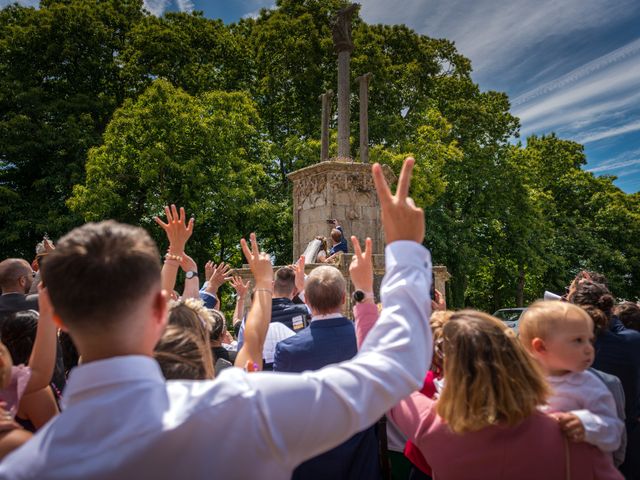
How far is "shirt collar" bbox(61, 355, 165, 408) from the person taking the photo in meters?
1.07

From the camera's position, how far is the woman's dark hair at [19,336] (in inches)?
104

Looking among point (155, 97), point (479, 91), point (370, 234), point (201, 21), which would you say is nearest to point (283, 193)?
point (155, 97)

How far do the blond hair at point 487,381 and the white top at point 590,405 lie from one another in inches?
9.5

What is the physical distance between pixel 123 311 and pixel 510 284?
29.0 meters

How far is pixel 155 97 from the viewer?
17.7m

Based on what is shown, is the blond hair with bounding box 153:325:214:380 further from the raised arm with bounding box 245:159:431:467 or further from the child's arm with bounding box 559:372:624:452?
the child's arm with bounding box 559:372:624:452

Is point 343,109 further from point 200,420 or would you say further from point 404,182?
point 200,420

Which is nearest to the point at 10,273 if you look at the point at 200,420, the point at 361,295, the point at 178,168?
the point at 361,295

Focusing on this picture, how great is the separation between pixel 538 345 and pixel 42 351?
94.2 inches

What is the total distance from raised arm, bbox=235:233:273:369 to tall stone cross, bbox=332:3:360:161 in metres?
12.3

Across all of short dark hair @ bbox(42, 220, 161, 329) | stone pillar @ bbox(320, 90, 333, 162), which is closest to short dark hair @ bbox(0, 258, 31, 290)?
short dark hair @ bbox(42, 220, 161, 329)

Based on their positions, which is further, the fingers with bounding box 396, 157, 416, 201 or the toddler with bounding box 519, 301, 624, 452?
the toddler with bounding box 519, 301, 624, 452

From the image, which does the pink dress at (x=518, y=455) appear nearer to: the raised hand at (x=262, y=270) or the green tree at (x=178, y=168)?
the raised hand at (x=262, y=270)

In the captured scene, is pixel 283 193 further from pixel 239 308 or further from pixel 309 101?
pixel 239 308
